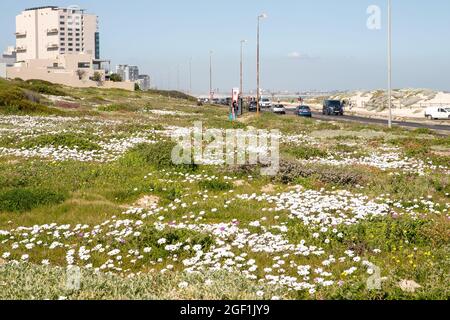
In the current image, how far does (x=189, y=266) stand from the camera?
9.88 meters

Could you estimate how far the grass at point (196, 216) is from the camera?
759cm

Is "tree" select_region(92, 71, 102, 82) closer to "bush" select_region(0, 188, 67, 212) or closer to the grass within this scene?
the grass

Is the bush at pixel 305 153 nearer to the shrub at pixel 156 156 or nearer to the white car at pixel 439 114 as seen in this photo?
the shrub at pixel 156 156

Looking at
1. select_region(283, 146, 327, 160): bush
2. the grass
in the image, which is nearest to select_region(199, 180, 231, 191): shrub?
the grass

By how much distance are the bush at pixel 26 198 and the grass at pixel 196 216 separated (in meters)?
0.03

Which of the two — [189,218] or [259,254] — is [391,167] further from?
[259,254]

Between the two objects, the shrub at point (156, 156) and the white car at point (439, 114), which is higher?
the white car at point (439, 114)

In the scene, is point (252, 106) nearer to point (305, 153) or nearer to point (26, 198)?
point (305, 153)

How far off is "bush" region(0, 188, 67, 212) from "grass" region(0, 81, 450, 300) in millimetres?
28

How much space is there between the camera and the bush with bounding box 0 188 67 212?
1471 centimetres

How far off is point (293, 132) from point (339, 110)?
42.7m

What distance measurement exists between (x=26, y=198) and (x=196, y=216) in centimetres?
517

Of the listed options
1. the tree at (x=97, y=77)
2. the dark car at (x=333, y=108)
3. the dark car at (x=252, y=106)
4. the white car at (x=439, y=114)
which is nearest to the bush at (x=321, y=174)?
the white car at (x=439, y=114)

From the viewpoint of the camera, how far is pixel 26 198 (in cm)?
1515
